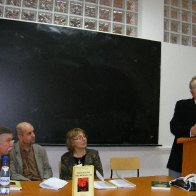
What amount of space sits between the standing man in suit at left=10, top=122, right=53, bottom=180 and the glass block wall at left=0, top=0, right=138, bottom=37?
1.78 meters

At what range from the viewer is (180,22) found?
5.32 meters

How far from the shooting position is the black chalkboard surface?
3.90 m

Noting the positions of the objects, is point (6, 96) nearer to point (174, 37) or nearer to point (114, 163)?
point (114, 163)

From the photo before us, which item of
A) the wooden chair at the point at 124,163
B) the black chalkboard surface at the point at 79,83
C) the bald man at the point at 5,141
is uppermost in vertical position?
the black chalkboard surface at the point at 79,83

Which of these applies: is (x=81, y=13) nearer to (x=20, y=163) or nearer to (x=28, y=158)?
(x=28, y=158)

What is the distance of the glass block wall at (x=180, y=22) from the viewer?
5188 mm

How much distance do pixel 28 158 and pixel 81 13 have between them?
243 centimetres

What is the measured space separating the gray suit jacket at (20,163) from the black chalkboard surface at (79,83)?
428mm

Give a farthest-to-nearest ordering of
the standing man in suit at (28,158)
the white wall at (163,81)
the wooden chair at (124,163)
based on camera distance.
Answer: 1. the white wall at (163,81)
2. the wooden chair at (124,163)
3. the standing man in suit at (28,158)

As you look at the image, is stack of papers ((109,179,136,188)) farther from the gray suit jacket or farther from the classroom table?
the gray suit jacket

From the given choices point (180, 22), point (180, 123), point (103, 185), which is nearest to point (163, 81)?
point (180, 22)

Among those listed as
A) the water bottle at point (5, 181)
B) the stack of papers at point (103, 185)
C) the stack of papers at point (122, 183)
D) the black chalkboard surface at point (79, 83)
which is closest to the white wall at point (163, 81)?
the black chalkboard surface at point (79, 83)

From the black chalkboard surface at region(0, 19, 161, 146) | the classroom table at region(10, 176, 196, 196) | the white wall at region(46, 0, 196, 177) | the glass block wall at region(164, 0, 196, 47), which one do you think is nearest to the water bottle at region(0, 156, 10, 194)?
the classroom table at region(10, 176, 196, 196)

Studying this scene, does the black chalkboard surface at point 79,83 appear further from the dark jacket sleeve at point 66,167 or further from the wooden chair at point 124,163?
the dark jacket sleeve at point 66,167
